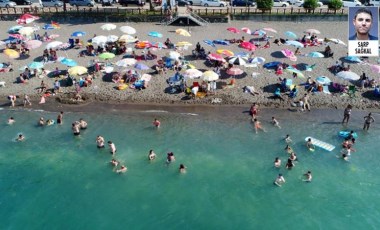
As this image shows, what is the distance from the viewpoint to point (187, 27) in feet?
153

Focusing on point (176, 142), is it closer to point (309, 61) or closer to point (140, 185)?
point (140, 185)

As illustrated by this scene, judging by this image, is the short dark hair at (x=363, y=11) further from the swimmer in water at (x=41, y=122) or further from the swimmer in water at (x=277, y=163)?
the swimmer in water at (x=41, y=122)

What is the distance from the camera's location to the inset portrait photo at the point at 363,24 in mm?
40406

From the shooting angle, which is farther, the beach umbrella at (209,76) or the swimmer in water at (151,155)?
the beach umbrella at (209,76)

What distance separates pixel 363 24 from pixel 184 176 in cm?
2850

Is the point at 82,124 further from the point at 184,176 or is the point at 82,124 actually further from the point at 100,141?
the point at 184,176

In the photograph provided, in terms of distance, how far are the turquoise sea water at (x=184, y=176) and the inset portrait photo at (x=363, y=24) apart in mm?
13524

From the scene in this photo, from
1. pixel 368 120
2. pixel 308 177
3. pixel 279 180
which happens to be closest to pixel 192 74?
pixel 279 180

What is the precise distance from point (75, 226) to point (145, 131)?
9614 millimetres

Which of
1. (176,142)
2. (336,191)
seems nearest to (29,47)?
(176,142)

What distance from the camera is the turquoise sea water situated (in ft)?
69.3

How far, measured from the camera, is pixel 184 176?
2405cm

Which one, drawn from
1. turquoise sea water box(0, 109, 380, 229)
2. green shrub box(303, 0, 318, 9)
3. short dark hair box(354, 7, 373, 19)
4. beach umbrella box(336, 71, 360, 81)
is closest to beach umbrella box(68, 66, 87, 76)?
turquoise sea water box(0, 109, 380, 229)

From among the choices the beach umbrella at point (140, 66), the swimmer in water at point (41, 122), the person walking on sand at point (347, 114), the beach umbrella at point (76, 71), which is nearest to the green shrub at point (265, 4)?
the beach umbrella at point (140, 66)
